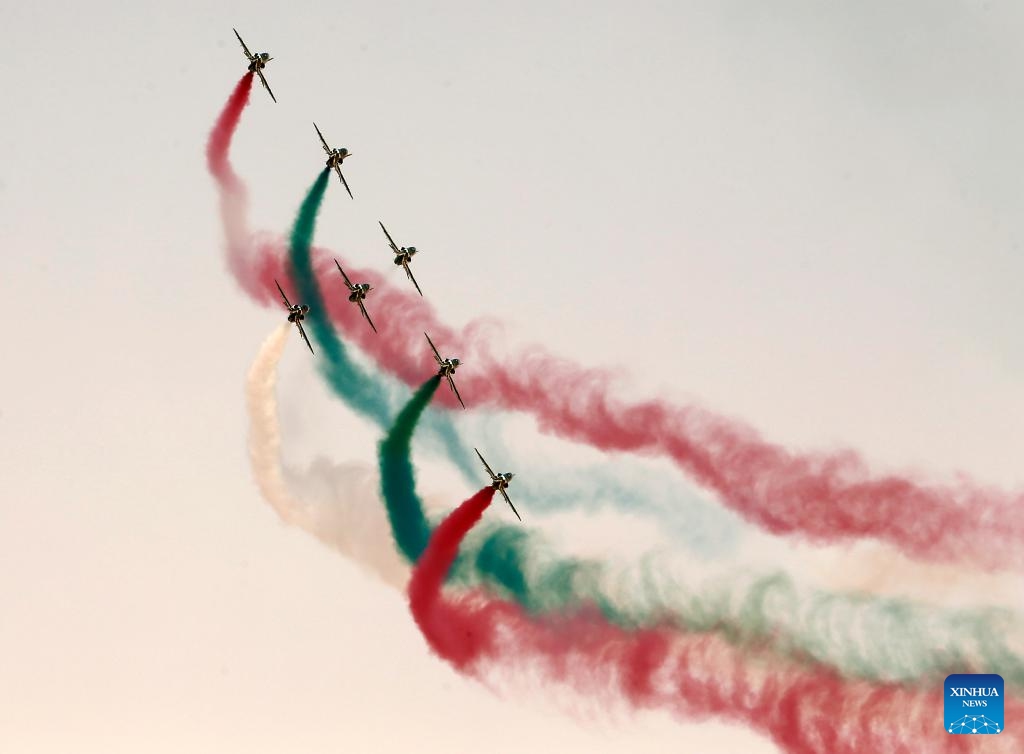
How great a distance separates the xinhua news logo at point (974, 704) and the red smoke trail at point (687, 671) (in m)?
0.41

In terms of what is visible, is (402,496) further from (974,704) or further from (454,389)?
(974,704)

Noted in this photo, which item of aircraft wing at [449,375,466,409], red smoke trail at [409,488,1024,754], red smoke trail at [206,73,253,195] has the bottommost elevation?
red smoke trail at [409,488,1024,754]

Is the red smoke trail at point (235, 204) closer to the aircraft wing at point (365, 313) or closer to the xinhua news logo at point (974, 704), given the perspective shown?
the aircraft wing at point (365, 313)

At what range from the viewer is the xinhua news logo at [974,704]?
83.1 meters

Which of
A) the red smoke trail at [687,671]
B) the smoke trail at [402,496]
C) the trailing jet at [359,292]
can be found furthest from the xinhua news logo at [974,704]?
the trailing jet at [359,292]

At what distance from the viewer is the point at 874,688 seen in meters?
83.9

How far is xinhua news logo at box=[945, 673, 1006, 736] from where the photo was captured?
8312cm

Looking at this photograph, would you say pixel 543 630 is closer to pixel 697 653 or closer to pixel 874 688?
pixel 697 653

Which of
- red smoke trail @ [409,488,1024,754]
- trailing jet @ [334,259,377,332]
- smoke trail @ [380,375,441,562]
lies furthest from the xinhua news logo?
trailing jet @ [334,259,377,332]

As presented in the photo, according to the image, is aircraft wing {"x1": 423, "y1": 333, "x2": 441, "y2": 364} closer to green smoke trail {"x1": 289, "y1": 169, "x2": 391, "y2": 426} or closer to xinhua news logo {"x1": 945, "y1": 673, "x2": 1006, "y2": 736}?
green smoke trail {"x1": 289, "y1": 169, "x2": 391, "y2": 426}

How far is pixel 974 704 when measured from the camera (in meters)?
84.0

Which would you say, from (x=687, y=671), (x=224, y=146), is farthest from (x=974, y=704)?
(x=224, y=146)

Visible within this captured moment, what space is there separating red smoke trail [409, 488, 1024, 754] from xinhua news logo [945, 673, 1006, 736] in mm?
412

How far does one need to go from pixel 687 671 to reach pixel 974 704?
11991 millimetres
